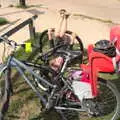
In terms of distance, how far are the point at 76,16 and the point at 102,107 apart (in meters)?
4.75

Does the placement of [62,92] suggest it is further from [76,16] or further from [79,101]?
[76,16]

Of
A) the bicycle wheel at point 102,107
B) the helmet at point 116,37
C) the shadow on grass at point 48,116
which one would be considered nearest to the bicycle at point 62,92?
the bicycle wheel at point 102,107

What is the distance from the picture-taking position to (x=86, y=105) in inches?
233

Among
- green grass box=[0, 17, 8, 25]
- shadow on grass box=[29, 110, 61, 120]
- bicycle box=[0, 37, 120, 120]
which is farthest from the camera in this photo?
green grass box=[0, 17, 8, 25]

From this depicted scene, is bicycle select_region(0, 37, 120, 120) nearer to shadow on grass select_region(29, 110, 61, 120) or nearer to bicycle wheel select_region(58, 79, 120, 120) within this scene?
bicycle wheel select_region(58, 79, 120, 120)

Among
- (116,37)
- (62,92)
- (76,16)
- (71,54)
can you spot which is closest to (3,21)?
(76,16)

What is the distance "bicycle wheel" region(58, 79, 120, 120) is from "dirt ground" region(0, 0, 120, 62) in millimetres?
2758

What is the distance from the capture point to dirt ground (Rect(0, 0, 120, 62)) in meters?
9.47

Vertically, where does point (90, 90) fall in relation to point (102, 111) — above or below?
above

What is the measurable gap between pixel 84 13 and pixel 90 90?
5.27 metres

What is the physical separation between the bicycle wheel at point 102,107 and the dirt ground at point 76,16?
2758mm

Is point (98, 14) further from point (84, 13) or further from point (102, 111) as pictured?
point (102, 111)

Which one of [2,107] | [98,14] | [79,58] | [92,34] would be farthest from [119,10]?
[2,107]

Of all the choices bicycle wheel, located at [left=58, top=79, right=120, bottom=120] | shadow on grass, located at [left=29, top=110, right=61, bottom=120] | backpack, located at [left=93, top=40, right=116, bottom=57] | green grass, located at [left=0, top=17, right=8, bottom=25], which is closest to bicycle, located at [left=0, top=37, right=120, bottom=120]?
bicycle wheel, located at [left=58, top=79, right=120, bottom=120]
